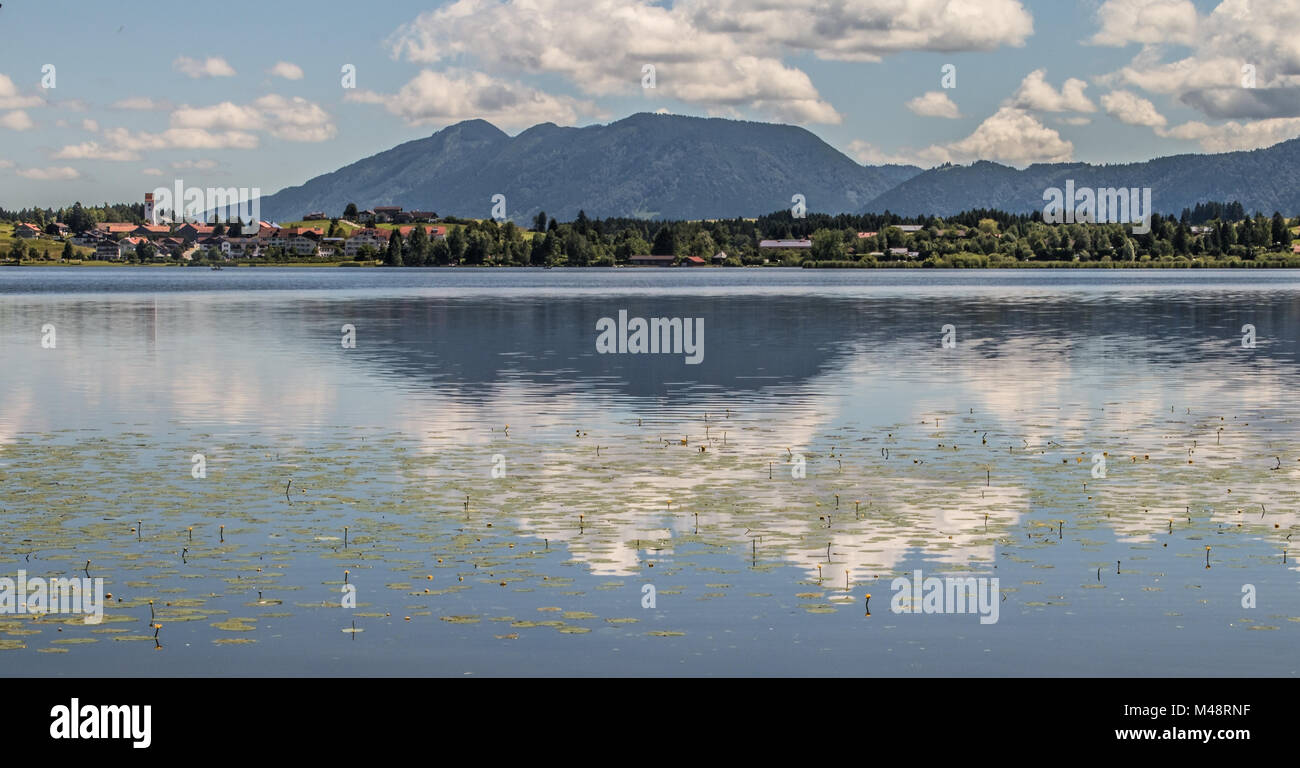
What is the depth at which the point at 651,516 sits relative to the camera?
2948 centimetres

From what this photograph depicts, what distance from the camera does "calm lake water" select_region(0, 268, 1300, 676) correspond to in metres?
20.2

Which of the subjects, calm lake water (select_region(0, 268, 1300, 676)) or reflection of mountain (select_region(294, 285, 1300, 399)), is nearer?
calm lake water (select_region(0, 268, 1300, 676))

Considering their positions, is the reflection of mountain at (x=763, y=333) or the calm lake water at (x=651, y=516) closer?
the calm lake water at (x=651, y=516)

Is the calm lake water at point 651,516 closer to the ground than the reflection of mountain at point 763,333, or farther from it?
closer to the ground

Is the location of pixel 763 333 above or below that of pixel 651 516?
above

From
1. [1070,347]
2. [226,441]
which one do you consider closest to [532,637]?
[226,441]

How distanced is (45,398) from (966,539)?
127 ft

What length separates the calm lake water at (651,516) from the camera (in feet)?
66.4

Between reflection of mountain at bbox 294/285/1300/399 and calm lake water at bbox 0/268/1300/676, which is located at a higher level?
reflection of mountain at bbox 294/285/1300/399

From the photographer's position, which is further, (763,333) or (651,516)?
(763,333)
